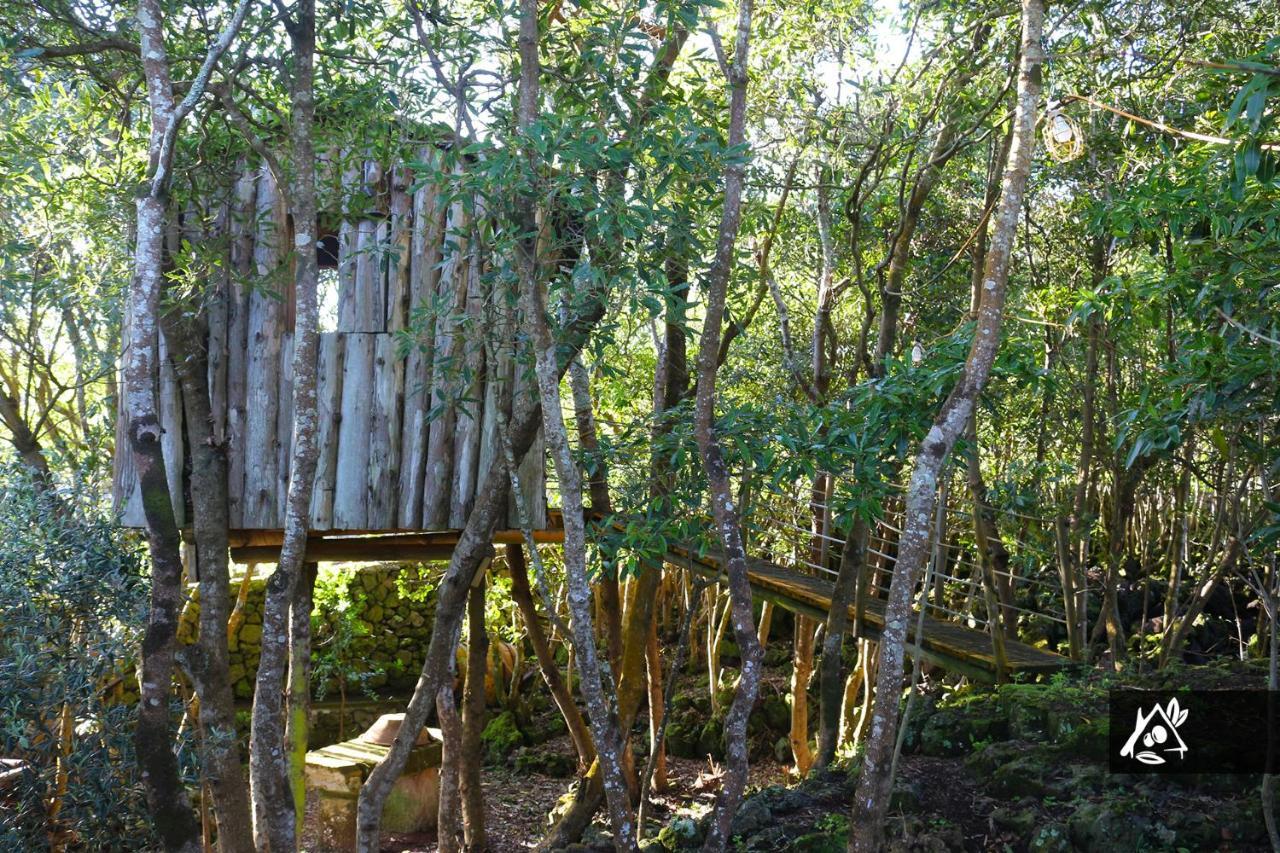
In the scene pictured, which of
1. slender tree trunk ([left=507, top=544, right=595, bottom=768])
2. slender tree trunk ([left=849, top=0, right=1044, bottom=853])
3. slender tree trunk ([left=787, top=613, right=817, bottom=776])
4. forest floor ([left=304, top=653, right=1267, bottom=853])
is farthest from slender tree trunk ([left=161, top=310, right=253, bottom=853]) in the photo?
slender tree trunk ([left=787, top=613, right=817, bottom=776])

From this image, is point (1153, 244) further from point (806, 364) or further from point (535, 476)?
point (806, 364)

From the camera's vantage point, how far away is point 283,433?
534 cm

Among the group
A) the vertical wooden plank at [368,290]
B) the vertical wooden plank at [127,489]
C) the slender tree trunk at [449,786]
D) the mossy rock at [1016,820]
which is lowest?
the slender tree trunk at [449,786]

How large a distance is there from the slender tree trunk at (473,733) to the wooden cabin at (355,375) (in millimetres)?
2243

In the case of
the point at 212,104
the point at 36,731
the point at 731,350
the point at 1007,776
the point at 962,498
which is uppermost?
the point at 212,104

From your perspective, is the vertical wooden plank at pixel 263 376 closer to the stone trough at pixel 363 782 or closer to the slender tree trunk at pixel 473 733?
the slender tree trunk at pixel 473 733

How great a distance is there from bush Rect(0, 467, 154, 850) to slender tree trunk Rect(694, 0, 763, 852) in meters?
2.20

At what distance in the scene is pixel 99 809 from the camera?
3.84 meters

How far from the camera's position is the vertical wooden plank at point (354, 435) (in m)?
5.32

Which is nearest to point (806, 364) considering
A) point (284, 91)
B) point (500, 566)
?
point (500, 566)

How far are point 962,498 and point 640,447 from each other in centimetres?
553

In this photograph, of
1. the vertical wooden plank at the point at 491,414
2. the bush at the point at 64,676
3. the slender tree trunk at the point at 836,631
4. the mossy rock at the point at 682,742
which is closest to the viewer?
the bush at the point at 64,676

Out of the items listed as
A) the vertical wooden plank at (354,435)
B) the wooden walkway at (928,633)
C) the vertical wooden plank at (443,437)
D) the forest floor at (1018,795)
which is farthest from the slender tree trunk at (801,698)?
the vertical wooden plank at (354,435)

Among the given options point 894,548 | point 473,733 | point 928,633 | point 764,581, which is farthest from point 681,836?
point 894,548
